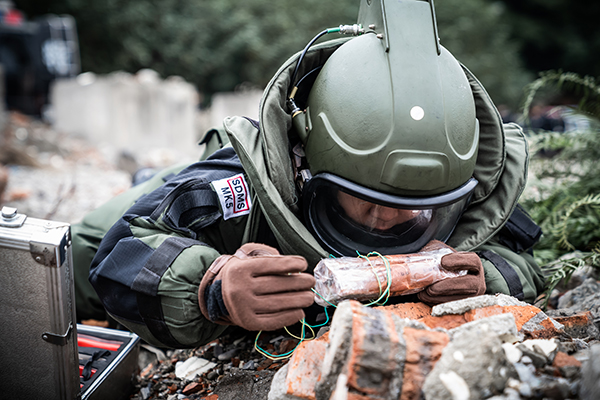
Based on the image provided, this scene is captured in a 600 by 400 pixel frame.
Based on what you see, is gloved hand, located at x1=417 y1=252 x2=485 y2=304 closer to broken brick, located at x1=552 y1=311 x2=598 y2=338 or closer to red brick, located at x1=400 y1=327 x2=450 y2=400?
broken brick, located at x1=552 y1=311 x2=598 y2=338

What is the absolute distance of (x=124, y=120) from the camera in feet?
29.6

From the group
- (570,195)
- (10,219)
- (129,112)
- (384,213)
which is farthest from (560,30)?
(10,219)

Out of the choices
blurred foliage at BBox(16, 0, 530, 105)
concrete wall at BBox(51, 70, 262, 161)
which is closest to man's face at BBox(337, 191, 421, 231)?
concrete wall at BBox(51, 70, 262, 161)

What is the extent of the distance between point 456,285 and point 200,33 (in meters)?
14.2


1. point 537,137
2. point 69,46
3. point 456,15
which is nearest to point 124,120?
point 69,46

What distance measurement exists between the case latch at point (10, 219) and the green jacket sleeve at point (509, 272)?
1801mm

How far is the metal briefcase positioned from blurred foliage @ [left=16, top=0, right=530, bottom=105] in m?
13.3

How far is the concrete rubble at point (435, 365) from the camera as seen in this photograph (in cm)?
116

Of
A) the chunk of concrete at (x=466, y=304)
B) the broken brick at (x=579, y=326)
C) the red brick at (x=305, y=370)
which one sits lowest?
the broken brick at (x=579, y=326)

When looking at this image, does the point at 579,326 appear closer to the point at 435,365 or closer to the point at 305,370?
the point at 435,365

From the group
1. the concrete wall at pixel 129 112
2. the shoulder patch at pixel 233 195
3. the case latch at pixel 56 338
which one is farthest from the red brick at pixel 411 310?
the concrete wall at pixel 129 112

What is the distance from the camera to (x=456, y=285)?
1.74 metres

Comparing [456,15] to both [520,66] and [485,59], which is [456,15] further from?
[520,66]

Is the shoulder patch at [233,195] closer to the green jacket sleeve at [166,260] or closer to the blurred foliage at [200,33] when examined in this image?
the green jacket sleeve at [166,260]
